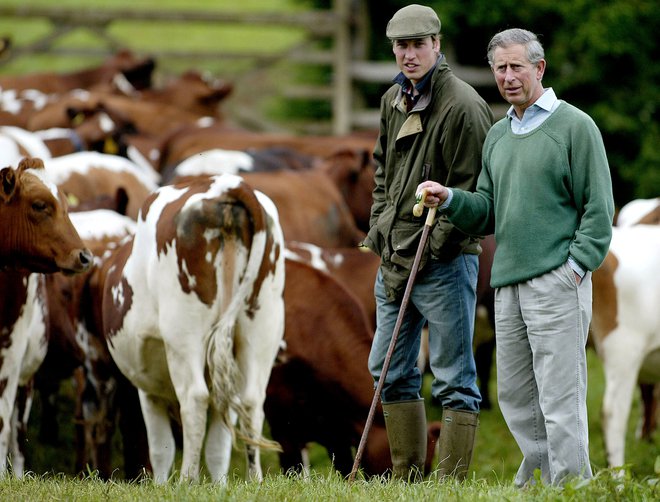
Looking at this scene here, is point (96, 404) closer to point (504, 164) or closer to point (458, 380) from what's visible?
point (458, 380)

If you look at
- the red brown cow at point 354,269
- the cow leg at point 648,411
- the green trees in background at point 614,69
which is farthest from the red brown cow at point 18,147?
the green trees in background at point 614,69

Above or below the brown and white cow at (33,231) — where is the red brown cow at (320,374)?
below

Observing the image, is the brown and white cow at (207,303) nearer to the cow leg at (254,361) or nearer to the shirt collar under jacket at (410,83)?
the cow leg at (254,361)

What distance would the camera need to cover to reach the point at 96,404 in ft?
28.2

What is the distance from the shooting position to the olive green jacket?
5887 millimetres

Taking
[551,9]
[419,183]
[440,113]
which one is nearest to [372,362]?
[419,183]

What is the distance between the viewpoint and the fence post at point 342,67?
19.1 meters

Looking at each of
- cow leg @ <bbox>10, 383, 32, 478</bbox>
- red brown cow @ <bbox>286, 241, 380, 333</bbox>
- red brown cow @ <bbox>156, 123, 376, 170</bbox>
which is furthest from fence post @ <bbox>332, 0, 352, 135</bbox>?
cow leg @ <bbox>10, 383, 32, 478</bbox>

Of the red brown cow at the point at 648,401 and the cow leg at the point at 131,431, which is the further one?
the red brown cow at the point at 648,401

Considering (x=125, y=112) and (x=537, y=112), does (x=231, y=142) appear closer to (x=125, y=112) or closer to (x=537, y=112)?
(x=125, y=112)

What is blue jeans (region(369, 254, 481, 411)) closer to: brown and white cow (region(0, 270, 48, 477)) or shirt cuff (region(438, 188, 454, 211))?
shirt cuff (region(438, 188, 454, 211))

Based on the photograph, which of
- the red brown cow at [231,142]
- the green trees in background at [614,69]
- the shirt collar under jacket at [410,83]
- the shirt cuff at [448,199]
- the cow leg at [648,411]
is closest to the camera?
the shirt cuff at [448,199]

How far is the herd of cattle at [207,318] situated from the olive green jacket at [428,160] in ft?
3.07

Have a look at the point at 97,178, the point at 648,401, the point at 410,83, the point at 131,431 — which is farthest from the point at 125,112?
the point at 410,83
